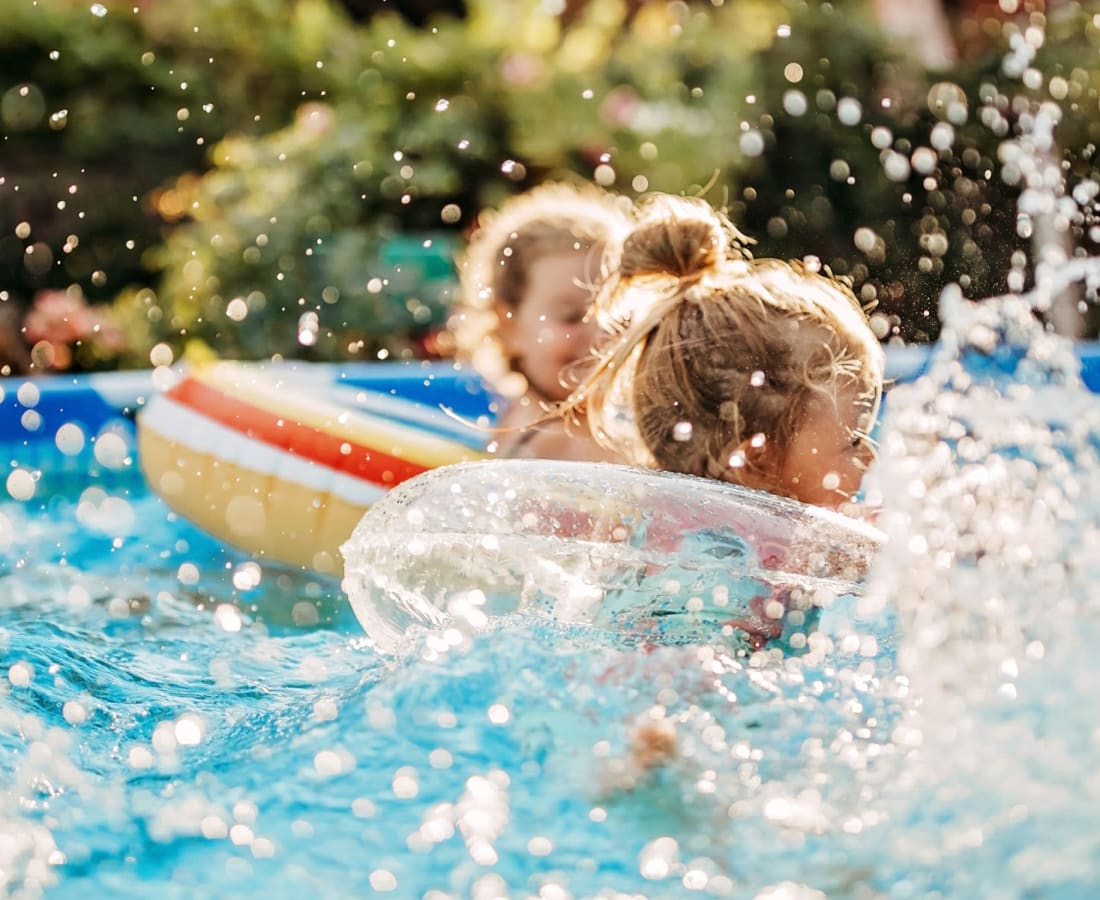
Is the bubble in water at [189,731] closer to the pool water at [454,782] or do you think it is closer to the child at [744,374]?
the pool water at [454,782]

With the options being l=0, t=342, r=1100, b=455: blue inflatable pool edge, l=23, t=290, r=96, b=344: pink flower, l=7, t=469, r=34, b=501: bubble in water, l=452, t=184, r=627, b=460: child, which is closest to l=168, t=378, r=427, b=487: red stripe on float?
l=452, t=184, r=627, b=460: child

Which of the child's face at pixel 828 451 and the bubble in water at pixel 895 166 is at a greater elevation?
the child's face at pixel 828 451

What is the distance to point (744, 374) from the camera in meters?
2.30

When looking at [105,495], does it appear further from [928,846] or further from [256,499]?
[928,846]

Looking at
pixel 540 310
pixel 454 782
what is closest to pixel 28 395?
pixel 540 310

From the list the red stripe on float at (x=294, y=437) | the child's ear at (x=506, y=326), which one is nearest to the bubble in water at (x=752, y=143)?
the child's ear at (x=506, y=326)

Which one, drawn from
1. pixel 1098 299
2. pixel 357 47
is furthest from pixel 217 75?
pixel 1098 299

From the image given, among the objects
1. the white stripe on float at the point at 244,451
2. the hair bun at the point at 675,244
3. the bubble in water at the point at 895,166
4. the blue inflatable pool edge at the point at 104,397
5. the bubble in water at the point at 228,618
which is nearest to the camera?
the hair bun at the point at 675,244

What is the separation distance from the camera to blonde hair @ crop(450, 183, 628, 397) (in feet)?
11.4

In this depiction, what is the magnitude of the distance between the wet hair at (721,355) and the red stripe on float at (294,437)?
86cm

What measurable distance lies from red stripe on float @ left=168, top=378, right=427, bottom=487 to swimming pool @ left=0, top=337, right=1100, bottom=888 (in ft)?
2.91

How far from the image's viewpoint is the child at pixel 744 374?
2.30m

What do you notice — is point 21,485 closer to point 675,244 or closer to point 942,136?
point 675,244

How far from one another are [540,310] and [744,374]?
4.00ft
